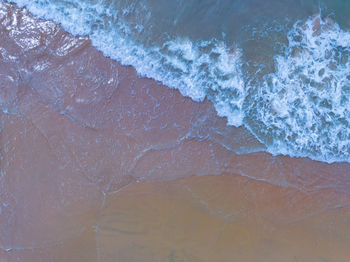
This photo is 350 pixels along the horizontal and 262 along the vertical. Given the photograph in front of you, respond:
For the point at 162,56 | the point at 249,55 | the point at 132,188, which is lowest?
the point at 132,188

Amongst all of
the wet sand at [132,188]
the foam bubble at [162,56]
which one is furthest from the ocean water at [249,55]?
the wet sand at [132,188]

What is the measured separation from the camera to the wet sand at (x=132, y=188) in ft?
15.2

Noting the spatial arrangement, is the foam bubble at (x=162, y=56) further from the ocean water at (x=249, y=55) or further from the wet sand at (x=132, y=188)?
the wet sand at (x=132, y=188)

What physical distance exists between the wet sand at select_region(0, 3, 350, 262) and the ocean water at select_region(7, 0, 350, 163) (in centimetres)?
58

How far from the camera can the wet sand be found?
15.2 feet

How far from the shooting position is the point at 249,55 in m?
5.09

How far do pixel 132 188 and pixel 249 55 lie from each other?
319cm

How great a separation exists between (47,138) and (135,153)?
150 cm

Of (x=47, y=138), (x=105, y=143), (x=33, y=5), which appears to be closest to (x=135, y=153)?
(x=105, y=143)

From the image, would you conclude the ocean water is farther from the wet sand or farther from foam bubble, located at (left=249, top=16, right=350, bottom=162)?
the wet sand

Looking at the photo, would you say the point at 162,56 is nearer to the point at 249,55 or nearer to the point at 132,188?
the point at 249,55

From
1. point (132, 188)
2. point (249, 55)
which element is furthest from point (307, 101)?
point (132, 188)

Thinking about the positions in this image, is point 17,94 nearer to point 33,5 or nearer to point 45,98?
point 45,98

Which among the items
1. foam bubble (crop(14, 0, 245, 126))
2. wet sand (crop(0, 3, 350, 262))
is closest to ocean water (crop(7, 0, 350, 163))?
foam bubble (crop(14, 0, 245, 126))
